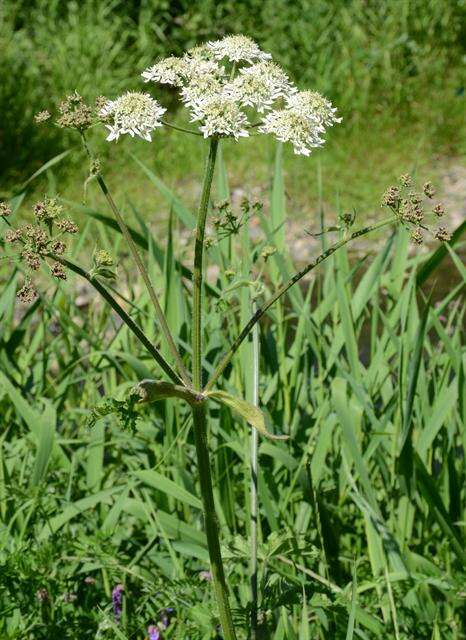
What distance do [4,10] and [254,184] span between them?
247 cm

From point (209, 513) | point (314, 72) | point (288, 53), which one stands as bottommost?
point (209, 513)

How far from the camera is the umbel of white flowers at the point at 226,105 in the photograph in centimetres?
123

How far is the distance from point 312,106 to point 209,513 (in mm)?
578

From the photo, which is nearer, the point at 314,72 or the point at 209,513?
the point at 209,513

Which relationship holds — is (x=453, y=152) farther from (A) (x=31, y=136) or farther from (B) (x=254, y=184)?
(A) (x=31, y=136)

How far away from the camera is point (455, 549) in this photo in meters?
1.76

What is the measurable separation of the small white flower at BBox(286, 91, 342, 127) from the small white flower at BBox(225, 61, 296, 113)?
0.09 feet

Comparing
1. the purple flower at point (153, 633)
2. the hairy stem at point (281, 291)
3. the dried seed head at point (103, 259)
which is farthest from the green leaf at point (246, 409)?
the purple flower at point (153, 633)

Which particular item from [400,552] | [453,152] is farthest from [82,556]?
[453,152]

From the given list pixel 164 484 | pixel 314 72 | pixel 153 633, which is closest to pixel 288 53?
pixel 314 72

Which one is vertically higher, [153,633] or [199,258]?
[199,258]

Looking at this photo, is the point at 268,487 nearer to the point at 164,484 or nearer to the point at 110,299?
the point at 164,484

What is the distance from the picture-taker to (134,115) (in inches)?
49.5

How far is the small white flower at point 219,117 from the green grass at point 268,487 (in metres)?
0.37
